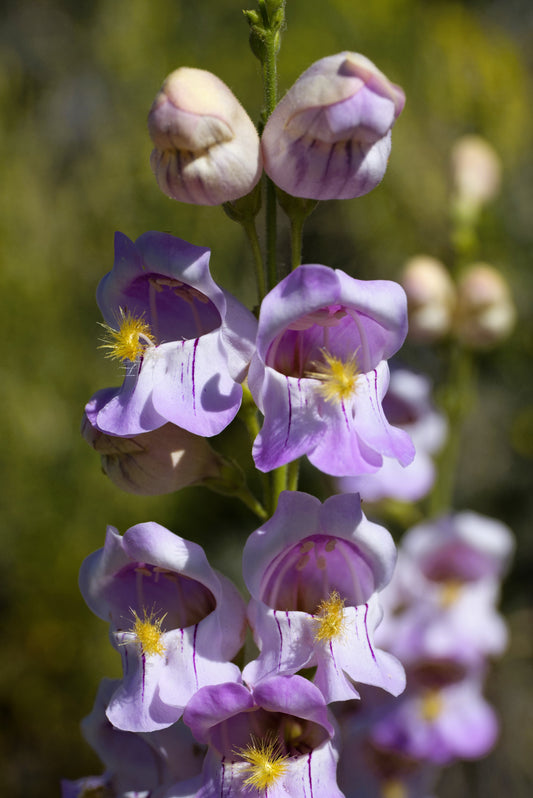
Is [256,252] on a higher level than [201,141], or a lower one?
lower

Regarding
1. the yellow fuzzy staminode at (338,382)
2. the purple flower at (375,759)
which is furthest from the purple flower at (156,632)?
the purple flower at (375,759)

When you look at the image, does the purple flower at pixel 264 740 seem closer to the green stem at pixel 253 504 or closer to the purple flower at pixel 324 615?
the purple flower at pixel 324 615

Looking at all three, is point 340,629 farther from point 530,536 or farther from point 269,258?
point 530,536

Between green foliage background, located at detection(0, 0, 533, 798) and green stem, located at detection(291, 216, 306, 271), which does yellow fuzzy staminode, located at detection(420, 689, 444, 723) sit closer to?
green foliage background, located at detection(0, 0, 533, 798)

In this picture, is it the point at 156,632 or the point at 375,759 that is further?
the point at 375,759

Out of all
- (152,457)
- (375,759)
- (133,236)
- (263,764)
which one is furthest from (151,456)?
(133,236)

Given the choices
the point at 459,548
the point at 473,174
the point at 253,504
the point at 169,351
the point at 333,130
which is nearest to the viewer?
the point at 333,130

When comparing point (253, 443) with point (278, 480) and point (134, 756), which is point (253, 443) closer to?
point (278, 480)

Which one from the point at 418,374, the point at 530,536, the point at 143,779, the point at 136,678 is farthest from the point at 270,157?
the point at 530,536
